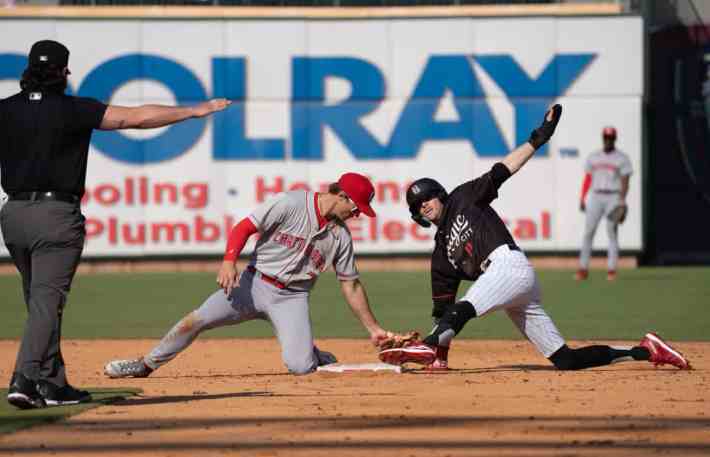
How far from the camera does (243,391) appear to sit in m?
9.75

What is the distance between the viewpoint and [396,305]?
1850 cm

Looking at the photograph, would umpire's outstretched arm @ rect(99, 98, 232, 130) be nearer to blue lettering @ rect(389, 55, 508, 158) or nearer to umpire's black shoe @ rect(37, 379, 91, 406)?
umpire's black shoe @ rect(37, 379, 91, 406)

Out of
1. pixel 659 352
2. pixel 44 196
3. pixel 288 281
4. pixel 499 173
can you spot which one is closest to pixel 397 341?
pixel 288 281

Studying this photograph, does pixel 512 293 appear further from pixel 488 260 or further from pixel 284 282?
pixel 284 282

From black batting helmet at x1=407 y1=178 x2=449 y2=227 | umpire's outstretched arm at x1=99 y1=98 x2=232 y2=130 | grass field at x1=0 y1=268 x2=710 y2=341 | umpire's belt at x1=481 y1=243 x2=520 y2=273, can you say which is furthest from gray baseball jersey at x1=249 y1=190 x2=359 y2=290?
grass field at x1=0 y1=268 x2=710 y2=341

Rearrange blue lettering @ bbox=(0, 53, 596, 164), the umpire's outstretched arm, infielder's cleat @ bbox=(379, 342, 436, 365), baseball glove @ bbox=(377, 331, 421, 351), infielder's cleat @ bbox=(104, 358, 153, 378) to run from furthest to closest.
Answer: blue lettering @ bbox=(0, 53, 596, 164) < infielder's cleat @ bbox=(104, 358, 153, 378) < baseball glove @ bbox=(377, 331, 421, 351) < infielder's cleat @ bbox=(379, 342, 436, 365) < the umpire's outstretched arm

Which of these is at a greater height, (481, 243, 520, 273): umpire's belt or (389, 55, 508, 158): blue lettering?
(389, 55, 508, 158): blue lettering

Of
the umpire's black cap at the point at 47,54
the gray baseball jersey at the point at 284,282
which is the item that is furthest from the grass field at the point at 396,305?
the umpire's black cap at the point at 47,54

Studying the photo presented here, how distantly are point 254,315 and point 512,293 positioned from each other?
1921mm

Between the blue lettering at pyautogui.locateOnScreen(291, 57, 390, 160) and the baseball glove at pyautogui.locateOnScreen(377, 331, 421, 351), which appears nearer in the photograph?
the baseball glove at pyautogui.locateOnScreen(377, 331, 421, 351)

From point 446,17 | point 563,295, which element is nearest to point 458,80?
point 446,17

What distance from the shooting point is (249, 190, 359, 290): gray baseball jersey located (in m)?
10.6

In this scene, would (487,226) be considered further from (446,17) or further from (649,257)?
(649,257)

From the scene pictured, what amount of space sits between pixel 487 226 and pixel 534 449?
3588 millimetres
